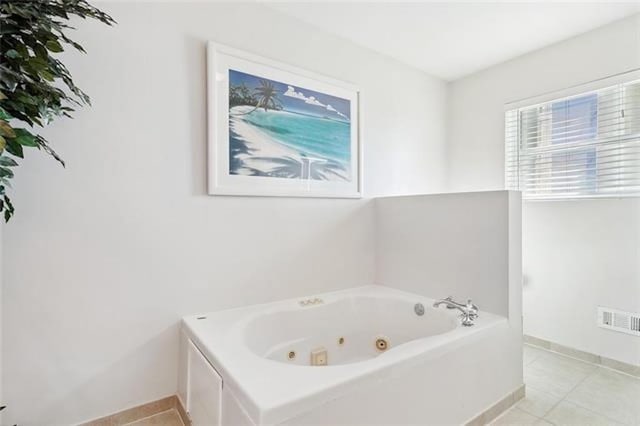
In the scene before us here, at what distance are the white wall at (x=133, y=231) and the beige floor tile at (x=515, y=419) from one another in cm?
138

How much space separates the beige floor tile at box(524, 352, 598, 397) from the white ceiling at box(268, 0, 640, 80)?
2.40 meters

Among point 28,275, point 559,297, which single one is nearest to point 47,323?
point 28,275

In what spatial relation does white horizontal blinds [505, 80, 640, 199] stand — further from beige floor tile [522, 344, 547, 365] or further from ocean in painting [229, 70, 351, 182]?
ocean in painting [229, 70, 351, 182]

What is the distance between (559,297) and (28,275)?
3354 millimetres

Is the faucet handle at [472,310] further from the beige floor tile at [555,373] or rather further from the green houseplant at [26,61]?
the green houseplant at [26,61]

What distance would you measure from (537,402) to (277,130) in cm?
227

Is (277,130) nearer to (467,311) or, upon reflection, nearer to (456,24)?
(456,24)

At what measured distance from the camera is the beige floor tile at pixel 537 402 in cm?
184

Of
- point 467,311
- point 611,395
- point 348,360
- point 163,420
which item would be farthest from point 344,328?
point 611,395

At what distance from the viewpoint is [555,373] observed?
2234mm

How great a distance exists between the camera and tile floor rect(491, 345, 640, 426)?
176 centimetres

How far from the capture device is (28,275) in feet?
4.99

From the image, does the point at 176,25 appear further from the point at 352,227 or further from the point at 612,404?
the point at 612,404

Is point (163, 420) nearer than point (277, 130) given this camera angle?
Yes
